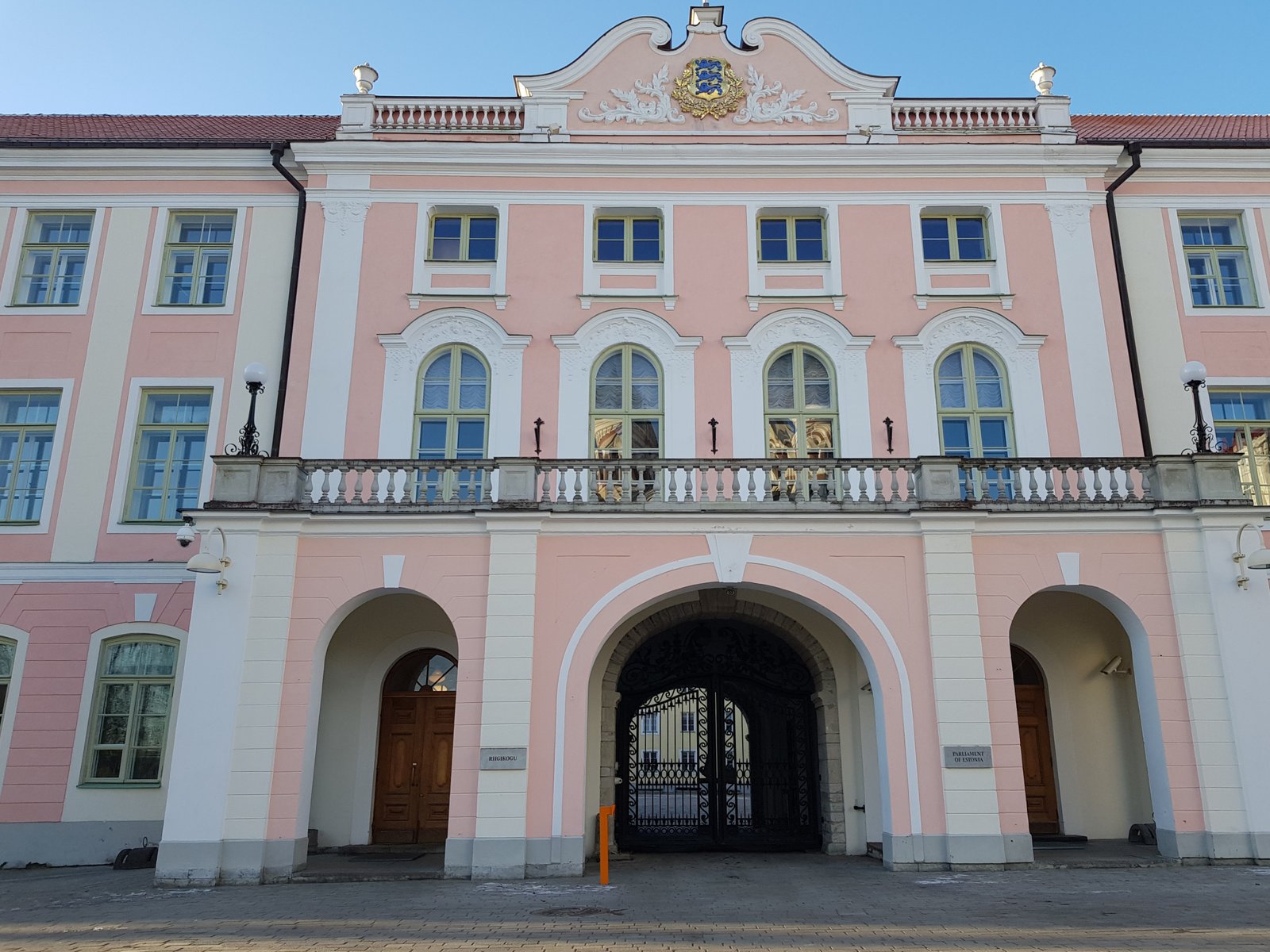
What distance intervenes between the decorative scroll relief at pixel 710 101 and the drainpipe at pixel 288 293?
4895 millimetres

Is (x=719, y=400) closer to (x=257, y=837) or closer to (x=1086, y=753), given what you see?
(x=1086, y=753)

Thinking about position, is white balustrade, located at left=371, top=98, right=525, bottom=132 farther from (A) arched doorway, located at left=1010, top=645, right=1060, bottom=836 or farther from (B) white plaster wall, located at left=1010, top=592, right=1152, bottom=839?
(A) arched doorway, located at left=1010, top=645, right=1060, bottom=836

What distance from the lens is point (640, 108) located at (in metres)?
17.0

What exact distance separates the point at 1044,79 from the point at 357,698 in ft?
50.0

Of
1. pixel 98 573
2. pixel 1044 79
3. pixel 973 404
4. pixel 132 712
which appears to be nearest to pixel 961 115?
pixel 1044 79

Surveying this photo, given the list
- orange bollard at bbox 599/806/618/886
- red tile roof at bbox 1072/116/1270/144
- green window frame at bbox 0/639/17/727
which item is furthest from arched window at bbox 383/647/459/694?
red tile roof at bbox 1072/116/1270/144

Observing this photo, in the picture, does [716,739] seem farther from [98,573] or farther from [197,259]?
[197,259]

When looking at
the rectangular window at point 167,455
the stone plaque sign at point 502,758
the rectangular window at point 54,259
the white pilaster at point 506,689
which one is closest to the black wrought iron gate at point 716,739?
the white pilaster at point 506,689

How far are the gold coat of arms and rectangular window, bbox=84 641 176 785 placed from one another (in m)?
11.9

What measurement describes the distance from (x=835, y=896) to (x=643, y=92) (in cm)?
1287

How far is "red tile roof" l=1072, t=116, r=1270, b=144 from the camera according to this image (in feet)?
57.2

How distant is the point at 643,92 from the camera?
1711cm

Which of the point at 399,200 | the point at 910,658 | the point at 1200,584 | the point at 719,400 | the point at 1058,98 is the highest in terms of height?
the point at 1058,98

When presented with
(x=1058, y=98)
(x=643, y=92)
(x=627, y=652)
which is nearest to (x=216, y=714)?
(x=627, y=652)
